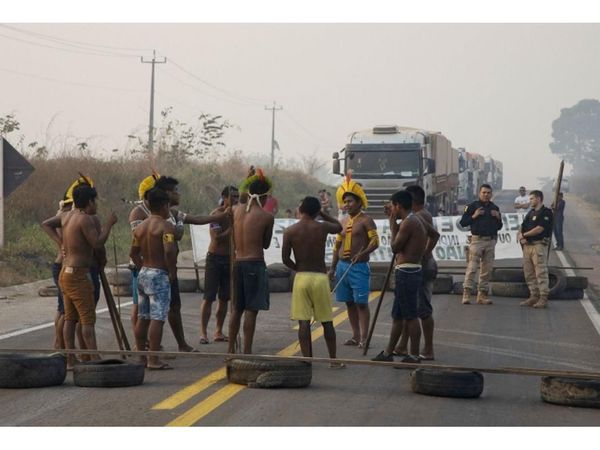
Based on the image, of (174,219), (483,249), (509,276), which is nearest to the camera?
(174,219)

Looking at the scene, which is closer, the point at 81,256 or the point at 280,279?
the point at 81,256

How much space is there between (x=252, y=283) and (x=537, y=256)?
8234 millimetres

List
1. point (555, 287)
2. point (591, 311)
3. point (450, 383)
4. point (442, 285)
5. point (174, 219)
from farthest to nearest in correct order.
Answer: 1. point (442, 285)
2. point (555, 287)
3. point (591, 311)
4. point (174, 219)
5. point (450, 383)

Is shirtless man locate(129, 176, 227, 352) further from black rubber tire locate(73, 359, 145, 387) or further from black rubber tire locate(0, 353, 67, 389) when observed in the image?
black rubber tire locate(0, 353, 67, 389)

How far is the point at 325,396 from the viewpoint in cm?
1071

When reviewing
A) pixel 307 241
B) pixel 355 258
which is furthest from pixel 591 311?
pixel 307 241

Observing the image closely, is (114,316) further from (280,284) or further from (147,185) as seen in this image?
(280,284)

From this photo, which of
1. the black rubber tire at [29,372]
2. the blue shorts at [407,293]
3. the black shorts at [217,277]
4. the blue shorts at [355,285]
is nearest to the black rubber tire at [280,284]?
the black shorts at [217,277]

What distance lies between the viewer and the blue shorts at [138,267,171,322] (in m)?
12.4

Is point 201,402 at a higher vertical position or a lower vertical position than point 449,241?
lower

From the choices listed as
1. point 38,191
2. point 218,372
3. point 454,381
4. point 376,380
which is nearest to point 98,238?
point 218,372

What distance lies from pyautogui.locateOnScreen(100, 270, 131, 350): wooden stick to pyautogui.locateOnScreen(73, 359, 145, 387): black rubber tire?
50.2 inches

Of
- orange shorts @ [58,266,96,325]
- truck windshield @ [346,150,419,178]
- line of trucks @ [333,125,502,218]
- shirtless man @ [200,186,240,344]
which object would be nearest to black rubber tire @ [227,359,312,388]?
orange shorts @ [58,266,96,325]

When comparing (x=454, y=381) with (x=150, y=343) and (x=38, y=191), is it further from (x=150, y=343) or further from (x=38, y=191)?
(x=38, y=191)
